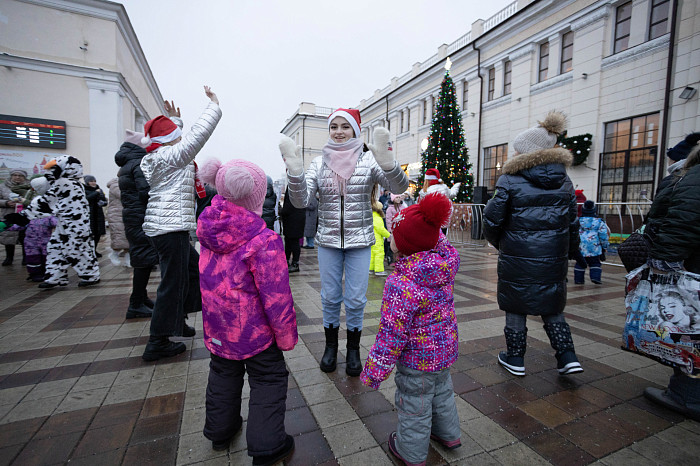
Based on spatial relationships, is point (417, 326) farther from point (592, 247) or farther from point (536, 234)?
point (592, 247)

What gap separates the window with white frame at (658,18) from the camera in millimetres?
10734

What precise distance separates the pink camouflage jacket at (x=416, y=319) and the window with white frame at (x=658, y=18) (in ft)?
48.2

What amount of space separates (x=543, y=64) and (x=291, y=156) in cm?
1722

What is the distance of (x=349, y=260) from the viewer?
9.19 feet

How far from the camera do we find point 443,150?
16500 millimetres

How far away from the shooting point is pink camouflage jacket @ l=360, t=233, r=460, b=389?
1.65 meters

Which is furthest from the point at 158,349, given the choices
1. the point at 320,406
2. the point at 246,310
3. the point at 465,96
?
the point at 465,96

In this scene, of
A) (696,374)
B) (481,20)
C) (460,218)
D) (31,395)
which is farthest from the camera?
(481,20)

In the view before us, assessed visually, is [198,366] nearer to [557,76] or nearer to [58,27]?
[557,76]

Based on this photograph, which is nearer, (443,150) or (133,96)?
(443,150)

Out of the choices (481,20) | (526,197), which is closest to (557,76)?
(481,20)

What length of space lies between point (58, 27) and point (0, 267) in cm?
1450

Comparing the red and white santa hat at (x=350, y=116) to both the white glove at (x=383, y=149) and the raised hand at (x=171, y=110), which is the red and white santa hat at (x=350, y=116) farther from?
the raised hand at (x=171, y=110)

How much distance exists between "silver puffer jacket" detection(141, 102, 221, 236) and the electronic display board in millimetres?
17459
